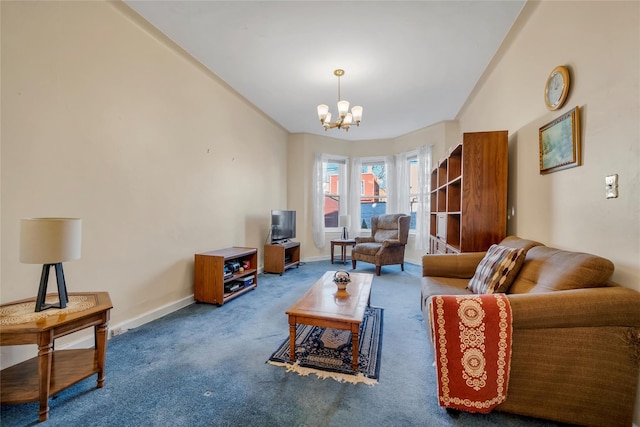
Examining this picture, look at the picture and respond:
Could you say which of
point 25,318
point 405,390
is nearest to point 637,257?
point 405,390

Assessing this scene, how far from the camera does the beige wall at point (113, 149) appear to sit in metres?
1.67

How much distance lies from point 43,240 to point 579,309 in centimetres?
→ 278

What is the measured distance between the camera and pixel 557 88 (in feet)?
6.22

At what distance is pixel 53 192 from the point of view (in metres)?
1.83

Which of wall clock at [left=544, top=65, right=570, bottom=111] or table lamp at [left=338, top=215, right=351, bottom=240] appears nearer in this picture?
wall clock at [left=544, top=65, right=570, bottom=111]

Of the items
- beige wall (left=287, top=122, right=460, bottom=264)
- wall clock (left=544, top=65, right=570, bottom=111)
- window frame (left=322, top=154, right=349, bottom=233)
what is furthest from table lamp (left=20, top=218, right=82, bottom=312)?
window frame (left=322, top=154, right=349, bottom=233)

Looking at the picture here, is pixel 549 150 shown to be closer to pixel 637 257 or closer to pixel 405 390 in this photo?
pixel 637 257

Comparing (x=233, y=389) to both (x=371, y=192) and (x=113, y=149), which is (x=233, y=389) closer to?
(x=113, y=149)

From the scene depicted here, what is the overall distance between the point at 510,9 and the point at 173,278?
4.10 metres

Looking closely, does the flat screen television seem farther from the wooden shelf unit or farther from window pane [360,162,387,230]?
window pane [360,162,387,230]

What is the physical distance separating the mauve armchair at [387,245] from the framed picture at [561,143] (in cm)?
269

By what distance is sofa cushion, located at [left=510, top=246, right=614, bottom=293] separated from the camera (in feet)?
4.38

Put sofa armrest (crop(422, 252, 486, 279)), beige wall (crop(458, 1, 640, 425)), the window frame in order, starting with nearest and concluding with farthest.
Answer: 1. beige wall (crop(458, 1, 640, 425))
2. sofa armrest (crop(422, 252, 486, 279))
3. the window frame

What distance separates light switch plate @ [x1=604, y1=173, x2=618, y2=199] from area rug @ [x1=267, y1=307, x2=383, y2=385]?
1.76 metres
